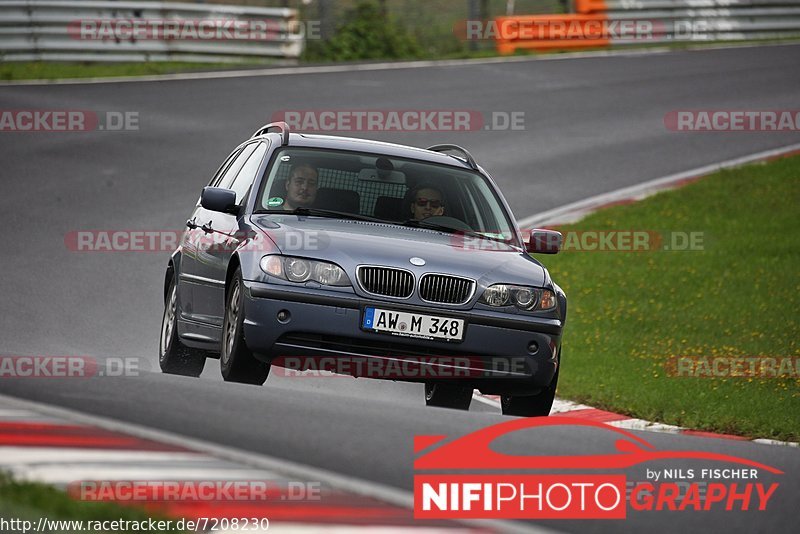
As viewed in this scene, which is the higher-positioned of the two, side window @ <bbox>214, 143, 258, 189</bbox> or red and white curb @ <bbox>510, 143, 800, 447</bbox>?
A: side window @ <bbox>214, 143, 258, 189</bbox>

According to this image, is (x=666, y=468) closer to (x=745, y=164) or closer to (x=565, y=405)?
(x=565, y=405)

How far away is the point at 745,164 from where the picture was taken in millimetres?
19703

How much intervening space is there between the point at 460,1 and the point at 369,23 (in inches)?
1253

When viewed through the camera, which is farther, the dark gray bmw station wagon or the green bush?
the green bush

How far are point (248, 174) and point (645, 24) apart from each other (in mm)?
22035

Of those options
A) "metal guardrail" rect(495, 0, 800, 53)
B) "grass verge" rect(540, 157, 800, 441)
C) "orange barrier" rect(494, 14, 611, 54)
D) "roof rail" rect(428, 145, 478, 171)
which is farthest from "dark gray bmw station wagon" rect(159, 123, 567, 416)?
"metal guardrail" rect(495, 0, 800, 53)

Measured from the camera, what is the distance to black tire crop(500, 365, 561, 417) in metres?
8.65

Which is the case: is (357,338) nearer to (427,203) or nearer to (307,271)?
(307,271)

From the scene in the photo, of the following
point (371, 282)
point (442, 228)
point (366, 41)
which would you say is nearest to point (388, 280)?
point (371, 282)

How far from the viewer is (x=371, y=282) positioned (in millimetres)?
8000

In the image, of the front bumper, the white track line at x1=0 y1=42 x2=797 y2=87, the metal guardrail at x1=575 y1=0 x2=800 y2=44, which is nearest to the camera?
the front bumper

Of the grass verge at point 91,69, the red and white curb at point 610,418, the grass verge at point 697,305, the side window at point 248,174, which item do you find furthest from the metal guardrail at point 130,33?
→ the red and white curb at point 610,418

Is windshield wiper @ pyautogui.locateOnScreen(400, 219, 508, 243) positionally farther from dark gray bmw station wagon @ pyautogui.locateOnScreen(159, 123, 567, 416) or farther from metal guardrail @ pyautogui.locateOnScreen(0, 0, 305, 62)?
metal guardrail @ pyautogui.locateOnScreen(0, 0, 305, 62)

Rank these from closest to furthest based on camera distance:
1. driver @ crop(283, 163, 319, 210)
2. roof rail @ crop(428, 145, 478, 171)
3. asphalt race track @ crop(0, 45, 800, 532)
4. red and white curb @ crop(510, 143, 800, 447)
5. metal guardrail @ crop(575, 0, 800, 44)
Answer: asphalt race track @ crop(0, 45, 800, 532), driver @ crop(283, 163, 319, 210), roof rail @ crop(428, 145, 478, 171), red and white curb @ crop(510, 143, 800, 447), metal guardrail @ crop(575, 0, 800, 44)
